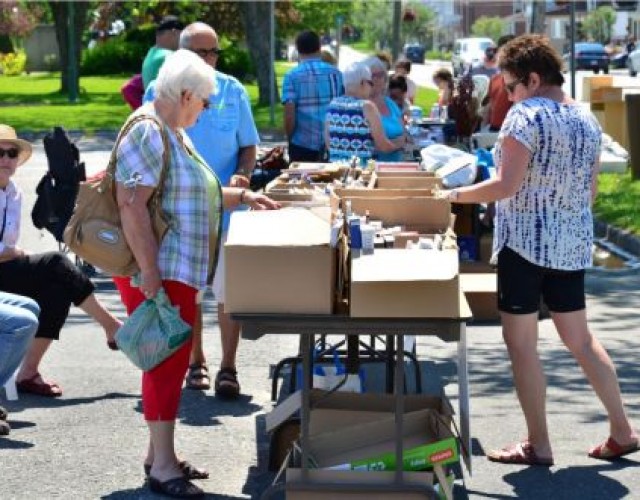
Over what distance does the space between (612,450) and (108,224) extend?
2.49 metres

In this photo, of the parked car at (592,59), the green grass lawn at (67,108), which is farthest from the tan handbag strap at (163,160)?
the parked car at (592,59)

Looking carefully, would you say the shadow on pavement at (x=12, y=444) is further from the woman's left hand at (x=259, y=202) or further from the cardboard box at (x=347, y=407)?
the woman's left hand at (x=259, y=202)

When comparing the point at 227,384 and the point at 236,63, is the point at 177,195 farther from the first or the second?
the point at 236,63

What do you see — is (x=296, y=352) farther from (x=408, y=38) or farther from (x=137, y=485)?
(x=408, y=38)

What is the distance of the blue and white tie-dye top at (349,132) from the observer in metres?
10.6

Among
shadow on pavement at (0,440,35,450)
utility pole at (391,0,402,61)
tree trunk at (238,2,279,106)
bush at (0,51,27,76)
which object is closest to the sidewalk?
shadow on pavement at (0,440,35,450)

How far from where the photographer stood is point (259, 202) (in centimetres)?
679

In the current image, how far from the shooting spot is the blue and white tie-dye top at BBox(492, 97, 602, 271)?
6.53 metres

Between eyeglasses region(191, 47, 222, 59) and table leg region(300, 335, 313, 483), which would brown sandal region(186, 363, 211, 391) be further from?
table leg region(300, 335, 313, 483)

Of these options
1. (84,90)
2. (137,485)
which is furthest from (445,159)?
(84,90)

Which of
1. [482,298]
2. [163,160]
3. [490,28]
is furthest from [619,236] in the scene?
[490,28]

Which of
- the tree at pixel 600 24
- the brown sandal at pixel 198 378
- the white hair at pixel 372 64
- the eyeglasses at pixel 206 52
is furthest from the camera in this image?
the tree at pixel 600 24

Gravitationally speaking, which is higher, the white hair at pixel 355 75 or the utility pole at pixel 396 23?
the white hair at pixel 355 75

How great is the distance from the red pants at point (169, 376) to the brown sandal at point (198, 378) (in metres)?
2.17
